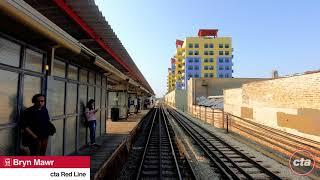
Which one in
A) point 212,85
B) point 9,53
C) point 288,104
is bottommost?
point 288,104

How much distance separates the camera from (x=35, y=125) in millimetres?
5418

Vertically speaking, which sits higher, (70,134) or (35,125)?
(35,125)

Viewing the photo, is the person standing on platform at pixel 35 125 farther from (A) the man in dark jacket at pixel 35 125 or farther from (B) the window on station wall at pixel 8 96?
(B) the window on station wall at pixel 8 96

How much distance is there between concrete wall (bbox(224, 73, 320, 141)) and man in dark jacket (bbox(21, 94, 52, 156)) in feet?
31.2

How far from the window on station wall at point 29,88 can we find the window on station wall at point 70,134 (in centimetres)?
228

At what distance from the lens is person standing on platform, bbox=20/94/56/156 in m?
5.30

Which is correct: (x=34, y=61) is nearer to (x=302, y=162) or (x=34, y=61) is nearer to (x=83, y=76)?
(x=83, y=76)

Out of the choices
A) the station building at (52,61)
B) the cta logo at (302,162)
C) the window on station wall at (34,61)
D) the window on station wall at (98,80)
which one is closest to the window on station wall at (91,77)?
the station building at (52,61)

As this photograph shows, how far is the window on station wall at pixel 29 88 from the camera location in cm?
566

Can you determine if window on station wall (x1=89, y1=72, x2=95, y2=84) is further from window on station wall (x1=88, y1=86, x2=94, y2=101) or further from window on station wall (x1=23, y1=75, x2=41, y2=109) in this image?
window on station wall (x1=23, y1=75, x2=41, y2=109)

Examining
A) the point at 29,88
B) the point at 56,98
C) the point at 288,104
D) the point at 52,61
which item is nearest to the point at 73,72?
the point at 56,98

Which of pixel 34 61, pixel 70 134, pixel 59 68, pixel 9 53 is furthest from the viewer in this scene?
pixel 70 134

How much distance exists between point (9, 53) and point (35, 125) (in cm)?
142

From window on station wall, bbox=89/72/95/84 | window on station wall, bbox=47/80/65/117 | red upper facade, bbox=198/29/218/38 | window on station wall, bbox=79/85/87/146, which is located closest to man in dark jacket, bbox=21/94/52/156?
window on station wall, bbox=47/80/65/117
